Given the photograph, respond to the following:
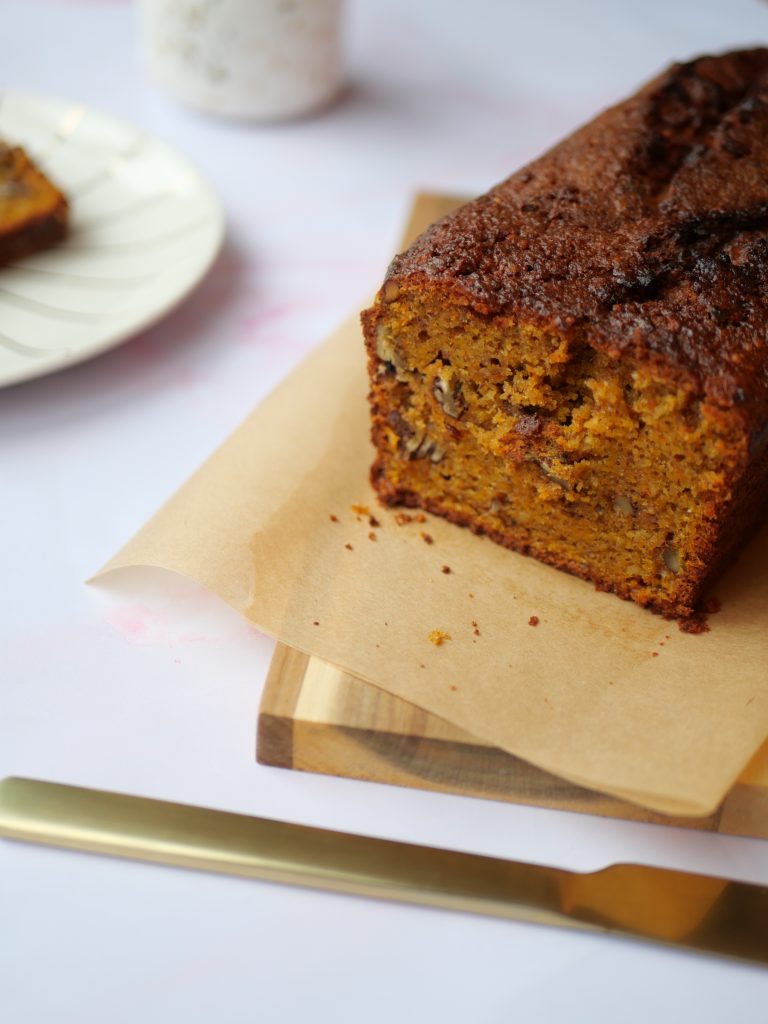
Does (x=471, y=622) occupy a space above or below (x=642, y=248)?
below

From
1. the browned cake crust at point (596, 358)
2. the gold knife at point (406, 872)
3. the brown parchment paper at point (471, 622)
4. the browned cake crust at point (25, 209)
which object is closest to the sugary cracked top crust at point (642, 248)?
the browned cake crust at point (596, 358)

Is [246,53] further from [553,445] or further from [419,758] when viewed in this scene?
[419,758]

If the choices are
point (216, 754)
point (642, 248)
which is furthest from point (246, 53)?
point (216, 754)

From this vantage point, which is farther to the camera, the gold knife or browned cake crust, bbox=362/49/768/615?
browned cake crust, bbox=362/49/768/615

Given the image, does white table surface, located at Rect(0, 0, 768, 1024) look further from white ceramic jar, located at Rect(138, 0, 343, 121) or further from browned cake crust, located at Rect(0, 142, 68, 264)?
browned cake crust, located at Rect(0, 142, 68, 264)

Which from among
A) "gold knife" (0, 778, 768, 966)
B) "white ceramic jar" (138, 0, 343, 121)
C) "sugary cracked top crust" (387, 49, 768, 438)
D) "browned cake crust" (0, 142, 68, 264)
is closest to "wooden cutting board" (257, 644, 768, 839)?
"gold knife" (0, 778, 768, 966)

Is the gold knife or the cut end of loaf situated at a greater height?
the cut end of loaf

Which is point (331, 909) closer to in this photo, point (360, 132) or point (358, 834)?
point (358, 834)
